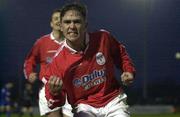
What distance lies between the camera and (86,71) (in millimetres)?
6648

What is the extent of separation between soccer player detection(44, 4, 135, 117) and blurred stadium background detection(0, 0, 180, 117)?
25.6 meters

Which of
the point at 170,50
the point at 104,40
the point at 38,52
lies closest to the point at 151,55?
the point at 170,50

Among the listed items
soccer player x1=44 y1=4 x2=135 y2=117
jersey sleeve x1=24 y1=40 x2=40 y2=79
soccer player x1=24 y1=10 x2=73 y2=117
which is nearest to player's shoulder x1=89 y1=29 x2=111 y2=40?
soccer player x1=44 y1=4 x2=135 y2=117

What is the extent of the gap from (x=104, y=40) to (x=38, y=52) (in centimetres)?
323

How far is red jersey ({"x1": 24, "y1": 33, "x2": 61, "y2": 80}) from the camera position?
31.9 ft

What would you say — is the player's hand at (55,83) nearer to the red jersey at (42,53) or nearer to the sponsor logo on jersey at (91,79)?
the sponsor logo on jersey at (91,79)

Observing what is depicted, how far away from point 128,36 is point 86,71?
26311 mm

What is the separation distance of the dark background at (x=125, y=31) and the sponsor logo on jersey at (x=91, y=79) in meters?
25.8

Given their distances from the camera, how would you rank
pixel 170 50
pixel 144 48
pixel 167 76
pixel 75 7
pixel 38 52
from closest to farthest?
pixel 75 7 → pixel 38 52 → pixel 170 50 → pixel 167 76 → pixel 144 48

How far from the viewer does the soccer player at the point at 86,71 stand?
21.5 feet

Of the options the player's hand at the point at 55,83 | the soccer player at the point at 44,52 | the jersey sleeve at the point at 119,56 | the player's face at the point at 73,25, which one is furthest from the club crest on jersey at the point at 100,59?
the soccer player at the point at 44,52

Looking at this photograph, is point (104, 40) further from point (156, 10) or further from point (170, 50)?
point (156, 10)

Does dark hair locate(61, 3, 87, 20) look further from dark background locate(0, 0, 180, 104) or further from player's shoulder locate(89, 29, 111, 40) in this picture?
dark background locate(0, 0, 180, 104)

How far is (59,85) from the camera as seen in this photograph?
6.11 m
